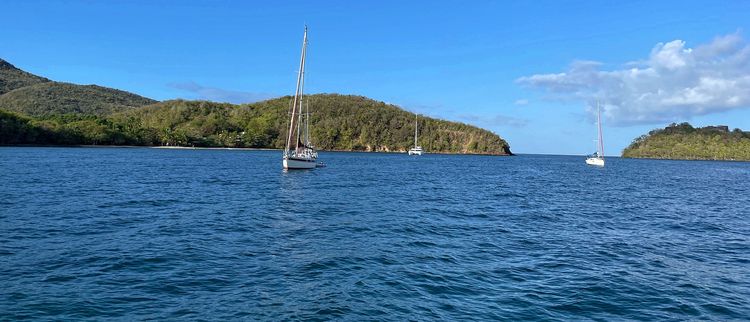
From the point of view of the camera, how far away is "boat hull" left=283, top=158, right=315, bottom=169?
73.7 meters

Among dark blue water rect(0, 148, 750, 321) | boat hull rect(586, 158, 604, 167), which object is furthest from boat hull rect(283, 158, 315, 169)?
boat hull rect(586, 158, 604, 167)

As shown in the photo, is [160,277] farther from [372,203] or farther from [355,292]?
[372,203]

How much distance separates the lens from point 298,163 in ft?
249

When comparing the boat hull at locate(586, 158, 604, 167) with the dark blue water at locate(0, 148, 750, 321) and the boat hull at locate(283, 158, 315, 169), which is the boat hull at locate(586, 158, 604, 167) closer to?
the boat hull at locate(283, 158, 315, 169)

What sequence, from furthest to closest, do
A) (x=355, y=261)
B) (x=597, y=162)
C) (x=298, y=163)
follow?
(x=597, y=162) < (x=298, y=163) < (x=355, y=261)

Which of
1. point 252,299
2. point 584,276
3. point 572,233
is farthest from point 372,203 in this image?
point 252,299

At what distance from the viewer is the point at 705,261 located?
2061cm

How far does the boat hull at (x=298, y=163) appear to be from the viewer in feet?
242

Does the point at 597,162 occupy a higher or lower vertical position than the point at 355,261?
higher

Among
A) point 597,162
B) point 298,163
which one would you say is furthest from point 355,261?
point 597,162

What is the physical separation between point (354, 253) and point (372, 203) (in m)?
18.6

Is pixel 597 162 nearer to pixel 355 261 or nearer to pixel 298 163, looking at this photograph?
pixel 298 163

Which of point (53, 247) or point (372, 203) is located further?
point (372, 203)

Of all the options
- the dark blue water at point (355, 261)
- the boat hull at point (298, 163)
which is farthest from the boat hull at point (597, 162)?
the dark blue water at point (355, 261)
